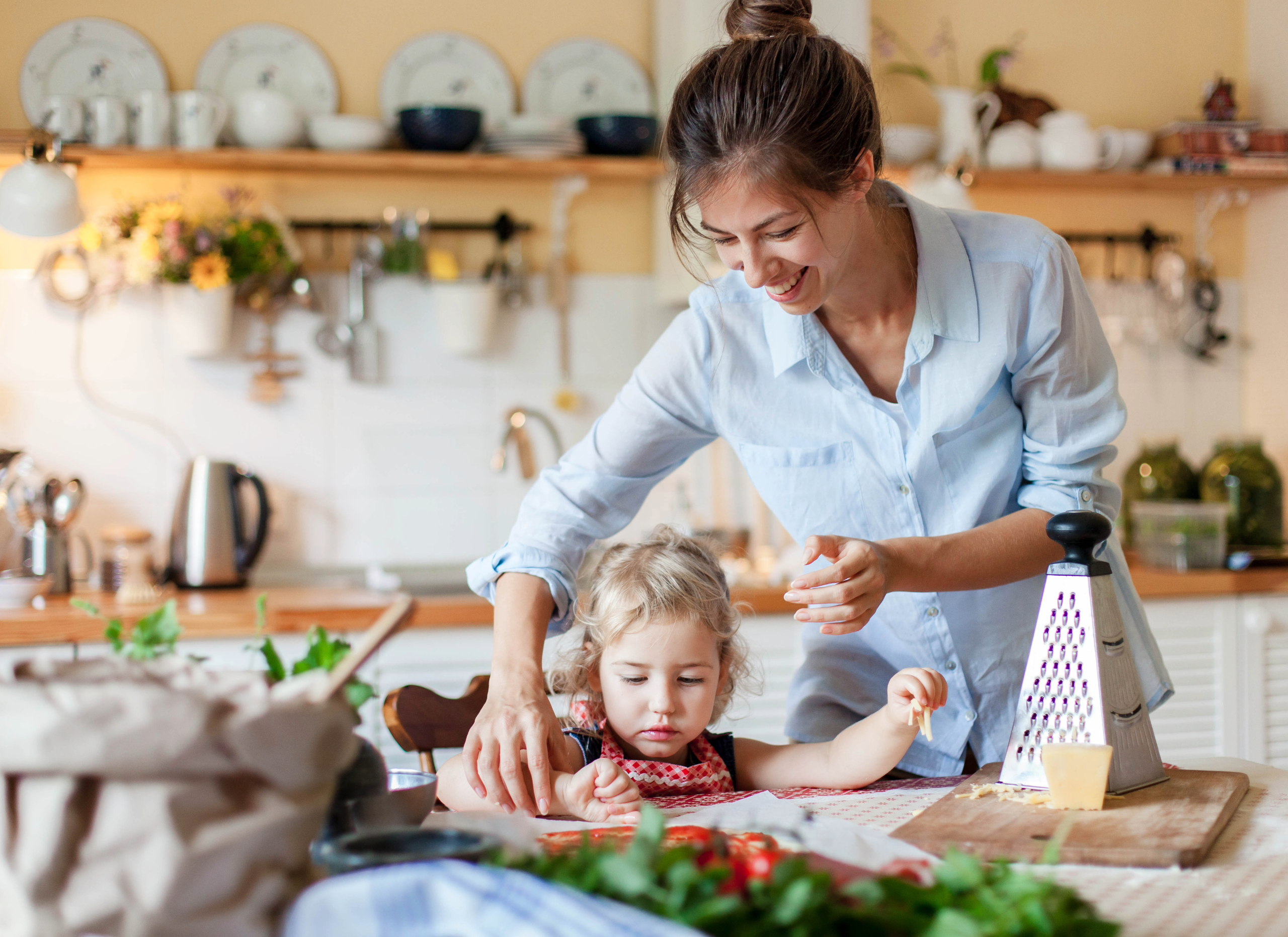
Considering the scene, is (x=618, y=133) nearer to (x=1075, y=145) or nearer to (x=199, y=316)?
(x=199, y=316)

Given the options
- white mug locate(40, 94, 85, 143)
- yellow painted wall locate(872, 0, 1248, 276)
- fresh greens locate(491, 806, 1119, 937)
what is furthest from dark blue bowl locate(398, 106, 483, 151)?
fresh greens locate(491, 806, 1119, 937)

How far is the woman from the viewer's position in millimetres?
1132

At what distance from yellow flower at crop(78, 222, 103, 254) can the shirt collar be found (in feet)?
6.67

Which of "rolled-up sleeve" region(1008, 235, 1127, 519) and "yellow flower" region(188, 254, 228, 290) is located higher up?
"yellow flower" region(188, 254, 228, 290)

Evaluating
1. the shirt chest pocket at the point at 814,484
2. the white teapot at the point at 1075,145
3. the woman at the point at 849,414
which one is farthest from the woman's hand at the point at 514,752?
the white teapot at the point at 1075,145

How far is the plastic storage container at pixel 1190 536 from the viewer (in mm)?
2703

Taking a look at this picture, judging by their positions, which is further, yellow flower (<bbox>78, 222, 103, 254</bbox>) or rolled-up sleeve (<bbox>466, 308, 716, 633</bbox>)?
yellow flower (<bbox>78, 222, 103, 254</bbox>)

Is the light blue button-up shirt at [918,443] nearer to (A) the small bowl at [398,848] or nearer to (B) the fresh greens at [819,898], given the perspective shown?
(A) the small bowl at [398,848]

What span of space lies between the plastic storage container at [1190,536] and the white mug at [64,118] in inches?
104

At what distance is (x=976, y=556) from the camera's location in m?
1.17

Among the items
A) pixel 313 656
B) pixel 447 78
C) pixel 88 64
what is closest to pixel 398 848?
pixel 313 656

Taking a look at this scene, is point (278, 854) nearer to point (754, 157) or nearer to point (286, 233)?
point (754, 157)

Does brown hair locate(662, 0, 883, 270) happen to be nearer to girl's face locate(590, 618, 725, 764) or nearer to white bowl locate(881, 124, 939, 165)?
girl's face locate(590, 618, 725, 764)

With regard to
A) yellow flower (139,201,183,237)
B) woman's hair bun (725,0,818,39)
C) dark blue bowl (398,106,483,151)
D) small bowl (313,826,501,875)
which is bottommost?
small bowl (313,826,501,875)
